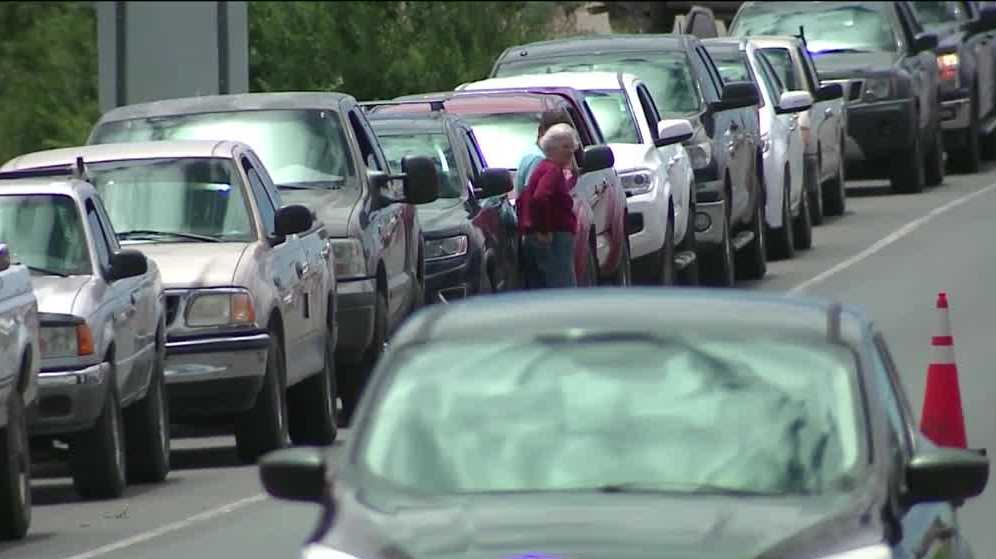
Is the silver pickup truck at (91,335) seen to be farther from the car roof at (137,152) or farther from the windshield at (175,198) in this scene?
the car roof at (137,152)

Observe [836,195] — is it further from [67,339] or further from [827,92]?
[67,339]

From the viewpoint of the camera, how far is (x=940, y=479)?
695 centimetres

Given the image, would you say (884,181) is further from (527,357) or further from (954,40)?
(527,357)

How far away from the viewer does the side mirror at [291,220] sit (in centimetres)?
1659

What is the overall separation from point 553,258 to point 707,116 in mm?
6434

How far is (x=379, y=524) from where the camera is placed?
664cm

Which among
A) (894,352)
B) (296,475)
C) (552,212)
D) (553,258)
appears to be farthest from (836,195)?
(296,475)

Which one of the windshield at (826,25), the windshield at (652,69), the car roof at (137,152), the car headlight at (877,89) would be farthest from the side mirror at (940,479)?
the windshield at (826,25)

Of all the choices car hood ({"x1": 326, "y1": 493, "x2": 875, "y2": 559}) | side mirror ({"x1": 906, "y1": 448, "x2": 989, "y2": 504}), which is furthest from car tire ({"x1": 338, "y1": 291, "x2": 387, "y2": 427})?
car hood ({"x1": 326, "y1": 493, "x2": 875, "y2": 559})

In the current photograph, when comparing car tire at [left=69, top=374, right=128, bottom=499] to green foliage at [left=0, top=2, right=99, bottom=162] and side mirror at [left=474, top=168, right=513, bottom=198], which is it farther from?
green foliage at [left=0, top=2, right=99, bottom=162]

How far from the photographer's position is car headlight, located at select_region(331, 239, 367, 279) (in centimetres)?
1830

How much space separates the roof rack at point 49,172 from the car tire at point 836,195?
597 inches

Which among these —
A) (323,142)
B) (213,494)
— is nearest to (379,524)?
(213,494)

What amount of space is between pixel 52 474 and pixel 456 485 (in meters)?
10.5
